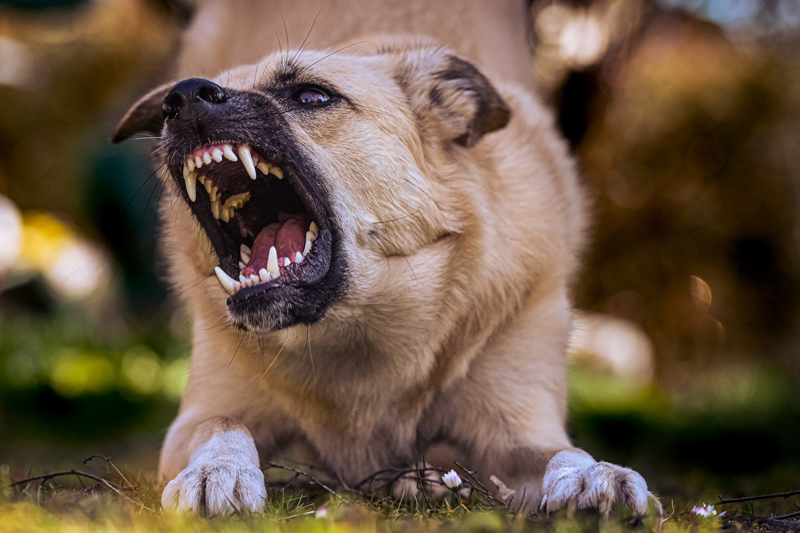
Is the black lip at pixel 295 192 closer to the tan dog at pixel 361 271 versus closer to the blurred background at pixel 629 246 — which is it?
the tan dog at pixel 361 271

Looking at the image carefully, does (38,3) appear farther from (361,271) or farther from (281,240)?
(361,271)

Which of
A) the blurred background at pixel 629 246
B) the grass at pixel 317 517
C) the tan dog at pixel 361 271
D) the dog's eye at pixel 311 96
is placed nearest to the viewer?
the grass at pixel 317 517

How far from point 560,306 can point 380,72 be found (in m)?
1.00

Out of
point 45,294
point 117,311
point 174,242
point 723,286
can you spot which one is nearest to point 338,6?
point 174,242

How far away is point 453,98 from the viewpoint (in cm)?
220

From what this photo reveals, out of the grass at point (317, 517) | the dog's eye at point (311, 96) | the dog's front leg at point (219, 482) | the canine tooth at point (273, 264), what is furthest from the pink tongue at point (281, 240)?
the grass at point (317, 517)

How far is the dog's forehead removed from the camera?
78.0 inches

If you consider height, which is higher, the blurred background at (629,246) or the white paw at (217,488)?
the blurred background at (629,246)

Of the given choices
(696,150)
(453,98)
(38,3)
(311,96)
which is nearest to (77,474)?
(311,96)

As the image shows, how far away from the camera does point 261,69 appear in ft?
6.70

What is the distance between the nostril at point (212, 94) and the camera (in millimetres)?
1690

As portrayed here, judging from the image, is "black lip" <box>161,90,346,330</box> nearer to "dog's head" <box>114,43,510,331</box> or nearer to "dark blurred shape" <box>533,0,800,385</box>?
"dog's head" <box>114,43,510,331</box>

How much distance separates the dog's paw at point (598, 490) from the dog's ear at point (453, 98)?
109 cm

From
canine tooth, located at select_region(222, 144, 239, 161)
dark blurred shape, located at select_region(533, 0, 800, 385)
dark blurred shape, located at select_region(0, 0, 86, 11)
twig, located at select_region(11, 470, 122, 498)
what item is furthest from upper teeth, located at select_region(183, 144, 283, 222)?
dark blurred shape, located at select_region(533, 0, 800, 385)
